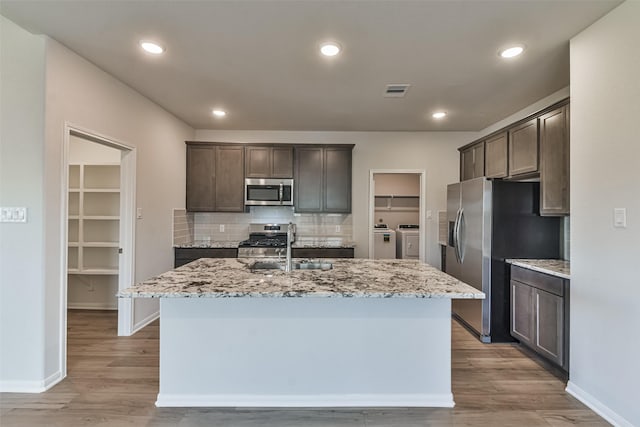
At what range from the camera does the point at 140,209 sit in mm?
3549

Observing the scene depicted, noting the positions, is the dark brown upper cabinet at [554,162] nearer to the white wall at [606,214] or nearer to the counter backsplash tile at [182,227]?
the white wall at [606,214]

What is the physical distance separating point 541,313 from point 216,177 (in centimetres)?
415

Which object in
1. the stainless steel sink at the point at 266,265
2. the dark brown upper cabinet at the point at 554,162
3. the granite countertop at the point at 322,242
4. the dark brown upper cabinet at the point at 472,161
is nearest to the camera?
the stainless steel sink at the point at 266,265

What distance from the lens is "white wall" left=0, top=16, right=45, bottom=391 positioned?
236cm

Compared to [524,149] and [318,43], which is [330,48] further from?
[524,149]

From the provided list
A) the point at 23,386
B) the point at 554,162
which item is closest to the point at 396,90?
the point at 554,162

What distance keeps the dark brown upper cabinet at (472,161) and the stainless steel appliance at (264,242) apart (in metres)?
2.70

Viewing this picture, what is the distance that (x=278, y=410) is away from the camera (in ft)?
6.95

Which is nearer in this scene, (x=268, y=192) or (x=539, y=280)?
(x=539, y=280)

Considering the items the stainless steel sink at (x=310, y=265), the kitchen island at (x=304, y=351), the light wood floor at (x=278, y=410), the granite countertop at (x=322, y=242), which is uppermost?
the granite countertop at (x=322, y=242)

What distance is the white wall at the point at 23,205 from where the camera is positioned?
7.73 ft

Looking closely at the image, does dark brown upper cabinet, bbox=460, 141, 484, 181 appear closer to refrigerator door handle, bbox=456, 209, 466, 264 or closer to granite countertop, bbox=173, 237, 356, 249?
refrigerator door handle, bbox=456, 209, 466, 264

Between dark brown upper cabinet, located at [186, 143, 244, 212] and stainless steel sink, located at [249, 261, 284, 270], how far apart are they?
2153 millimetres

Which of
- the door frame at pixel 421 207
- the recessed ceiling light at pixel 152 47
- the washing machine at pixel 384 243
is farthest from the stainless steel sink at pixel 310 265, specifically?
the washing machine at pixel 384 243
